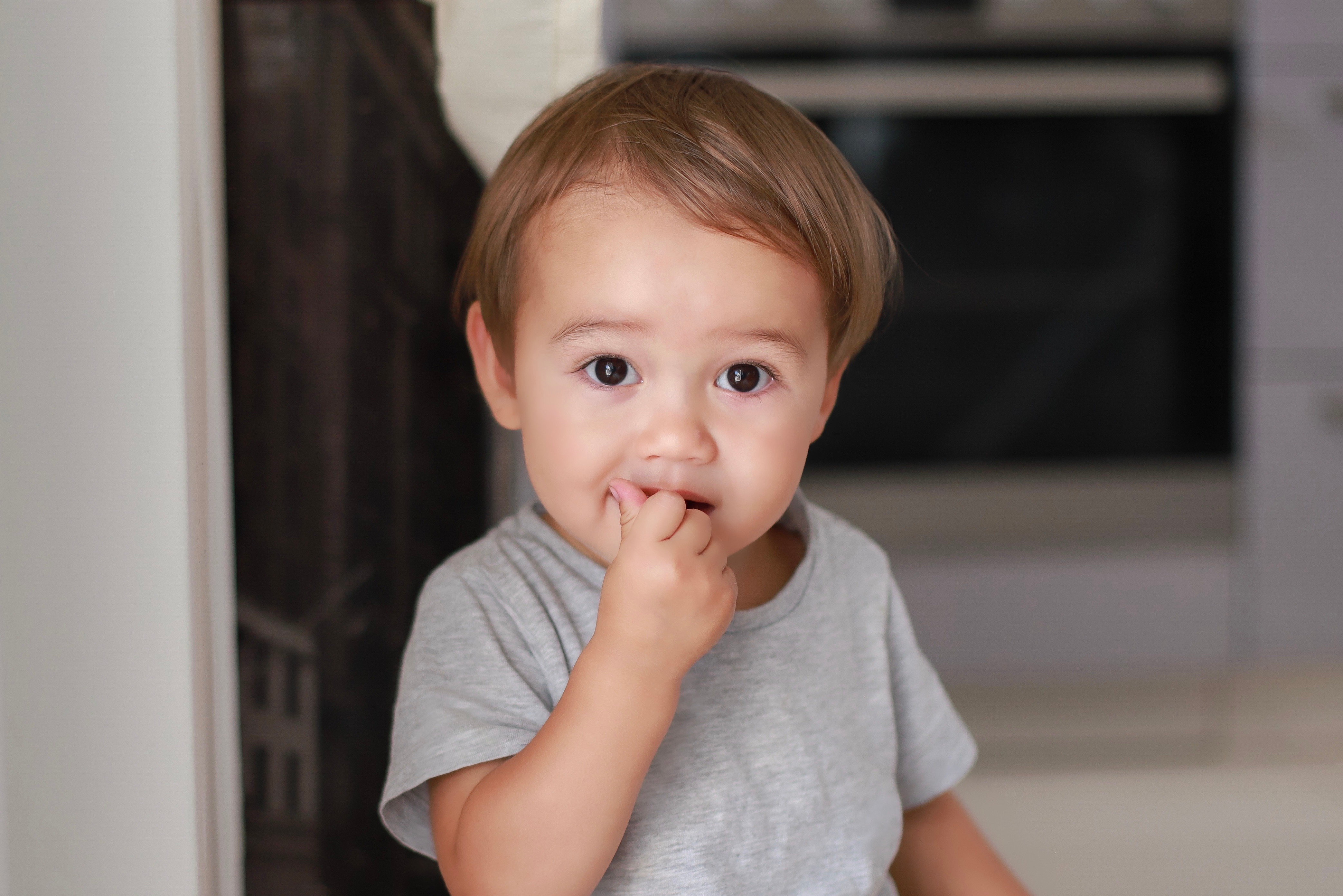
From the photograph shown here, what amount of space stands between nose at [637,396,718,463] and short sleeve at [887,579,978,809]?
0.73ft

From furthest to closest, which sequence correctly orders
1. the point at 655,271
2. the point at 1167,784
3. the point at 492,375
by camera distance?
the point at 1167,784
the point at 492,375
the point at 655,271

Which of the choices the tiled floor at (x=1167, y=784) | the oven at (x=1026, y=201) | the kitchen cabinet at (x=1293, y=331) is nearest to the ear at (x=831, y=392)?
the tiled floor at (x=1167, y=784)

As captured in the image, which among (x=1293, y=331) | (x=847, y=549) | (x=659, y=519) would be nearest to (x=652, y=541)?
(x=659, y=519)

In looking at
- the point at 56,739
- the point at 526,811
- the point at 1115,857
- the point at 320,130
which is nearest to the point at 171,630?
the point at 56,739

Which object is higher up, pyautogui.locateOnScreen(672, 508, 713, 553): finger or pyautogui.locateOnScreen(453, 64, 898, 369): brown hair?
pyautogui.locateOnScreen(453, 64, 898, 369): brown hair

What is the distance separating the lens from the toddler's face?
0.49m

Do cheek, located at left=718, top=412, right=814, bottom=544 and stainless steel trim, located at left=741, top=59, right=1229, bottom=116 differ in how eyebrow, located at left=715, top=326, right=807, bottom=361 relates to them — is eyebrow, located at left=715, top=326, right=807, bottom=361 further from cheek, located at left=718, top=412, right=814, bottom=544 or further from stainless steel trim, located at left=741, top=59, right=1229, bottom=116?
stainless steel trim, located at left=741, top=59, right=1229, bottom=116

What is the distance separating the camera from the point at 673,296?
1.59 ft

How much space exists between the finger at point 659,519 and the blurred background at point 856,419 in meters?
0.18

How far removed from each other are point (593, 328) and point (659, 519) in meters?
0.10

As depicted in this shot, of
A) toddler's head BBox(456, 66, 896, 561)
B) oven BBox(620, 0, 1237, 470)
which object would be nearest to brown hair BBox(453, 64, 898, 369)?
toddler's head BBox(456, 66, 896, 561)

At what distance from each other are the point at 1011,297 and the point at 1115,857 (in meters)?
0.77

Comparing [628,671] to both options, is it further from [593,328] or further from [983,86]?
[983,86]

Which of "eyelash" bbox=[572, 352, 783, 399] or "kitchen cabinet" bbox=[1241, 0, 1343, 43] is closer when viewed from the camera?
"eyelash" bbox=[572, 352, 783, 399]
